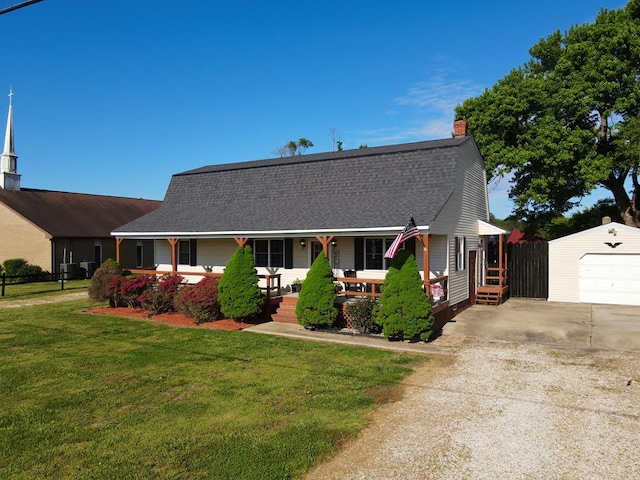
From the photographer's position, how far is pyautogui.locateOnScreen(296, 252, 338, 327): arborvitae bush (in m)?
12.3

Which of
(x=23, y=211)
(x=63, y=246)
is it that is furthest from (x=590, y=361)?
(x=23, y=211)

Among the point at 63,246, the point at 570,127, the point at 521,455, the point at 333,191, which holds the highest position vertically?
the point at 570,127

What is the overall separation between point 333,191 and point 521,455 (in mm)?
12775

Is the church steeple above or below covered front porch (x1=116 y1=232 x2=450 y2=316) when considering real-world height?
above

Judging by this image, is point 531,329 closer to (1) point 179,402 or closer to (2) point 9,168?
(1) point 179,402

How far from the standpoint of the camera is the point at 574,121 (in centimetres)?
2462

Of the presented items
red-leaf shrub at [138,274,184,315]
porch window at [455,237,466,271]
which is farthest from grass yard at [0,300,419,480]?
porch window at [455,237,466,271]

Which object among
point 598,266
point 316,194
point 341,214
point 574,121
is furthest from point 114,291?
point 574,121

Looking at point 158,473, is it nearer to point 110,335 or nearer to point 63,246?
point 110,335

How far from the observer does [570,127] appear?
24.9 meters

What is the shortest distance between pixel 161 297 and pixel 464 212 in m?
11.3

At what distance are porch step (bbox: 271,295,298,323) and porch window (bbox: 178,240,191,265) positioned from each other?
6.42m

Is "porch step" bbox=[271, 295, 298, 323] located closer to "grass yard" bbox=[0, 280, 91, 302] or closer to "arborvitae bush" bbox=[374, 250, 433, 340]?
"arborvitae bush" bbox=[374, 250, 433, 340]

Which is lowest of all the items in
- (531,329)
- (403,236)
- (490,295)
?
(531,329)
